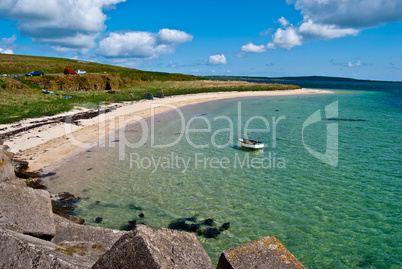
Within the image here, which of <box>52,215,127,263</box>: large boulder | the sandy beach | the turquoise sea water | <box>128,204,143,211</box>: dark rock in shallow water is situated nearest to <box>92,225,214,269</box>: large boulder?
<box>52,215,127,263</box>: large boulder

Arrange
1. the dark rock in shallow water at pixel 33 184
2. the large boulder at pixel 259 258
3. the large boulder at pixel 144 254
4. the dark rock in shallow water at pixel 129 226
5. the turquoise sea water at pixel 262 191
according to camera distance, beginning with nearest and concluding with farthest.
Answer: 1. the large boulder at pixel 144 254
2. the large boulder at pixel 259 258
3. the turquoise sea water at pixel 262 191
4. the dark rock in shallow water at pixel 129 226
5. the dark rock in shallow water at pixel 33 184

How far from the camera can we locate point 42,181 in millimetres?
14500

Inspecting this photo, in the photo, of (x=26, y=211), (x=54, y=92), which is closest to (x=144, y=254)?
(x=26, y=211)

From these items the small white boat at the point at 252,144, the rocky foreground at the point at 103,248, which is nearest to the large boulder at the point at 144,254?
the rocky foreground at the point at 103,248

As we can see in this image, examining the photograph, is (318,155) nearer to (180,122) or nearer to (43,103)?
(180,122)

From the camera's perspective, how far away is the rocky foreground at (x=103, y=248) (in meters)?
3.74

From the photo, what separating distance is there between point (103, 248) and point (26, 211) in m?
2.21

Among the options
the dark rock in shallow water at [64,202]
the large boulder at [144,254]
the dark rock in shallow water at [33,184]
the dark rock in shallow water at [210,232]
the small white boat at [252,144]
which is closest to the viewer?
the large boulder at [144,254]

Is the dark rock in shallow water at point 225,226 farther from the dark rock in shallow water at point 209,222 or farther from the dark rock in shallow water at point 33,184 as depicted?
the dark rock in shallow water at point 33,184

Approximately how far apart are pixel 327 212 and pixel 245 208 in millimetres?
3731

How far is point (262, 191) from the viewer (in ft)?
44.8

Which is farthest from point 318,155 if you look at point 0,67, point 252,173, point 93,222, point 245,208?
point 0,67

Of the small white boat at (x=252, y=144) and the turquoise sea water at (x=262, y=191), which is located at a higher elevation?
the small white boat at (x=252, y=144)

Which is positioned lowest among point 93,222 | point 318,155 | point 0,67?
point 93,222
